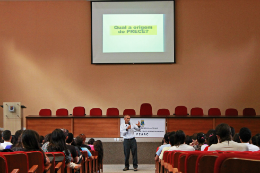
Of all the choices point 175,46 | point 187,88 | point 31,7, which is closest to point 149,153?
point 187,88

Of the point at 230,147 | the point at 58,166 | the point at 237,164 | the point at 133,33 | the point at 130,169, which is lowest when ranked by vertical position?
the point at 130,169

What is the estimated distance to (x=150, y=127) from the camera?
8570 millimetres

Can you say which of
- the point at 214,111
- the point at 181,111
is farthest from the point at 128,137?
the point at 214,111

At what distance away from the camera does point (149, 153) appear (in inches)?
339

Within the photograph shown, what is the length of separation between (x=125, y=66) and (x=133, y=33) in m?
1.21

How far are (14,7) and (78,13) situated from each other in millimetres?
2339

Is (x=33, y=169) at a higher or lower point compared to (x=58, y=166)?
higher

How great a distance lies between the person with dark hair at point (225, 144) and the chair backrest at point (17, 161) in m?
1.79

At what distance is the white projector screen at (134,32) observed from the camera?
35.8ft

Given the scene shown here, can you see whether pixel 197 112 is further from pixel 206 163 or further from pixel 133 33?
pixel 206 163

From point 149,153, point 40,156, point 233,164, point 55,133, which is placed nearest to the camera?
point 233,164

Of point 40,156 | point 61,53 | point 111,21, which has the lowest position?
point 40,156

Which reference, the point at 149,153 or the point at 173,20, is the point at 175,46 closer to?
the point at 173,20

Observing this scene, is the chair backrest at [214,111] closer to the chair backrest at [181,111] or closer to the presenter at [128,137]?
the chair backrest at [181,111]
